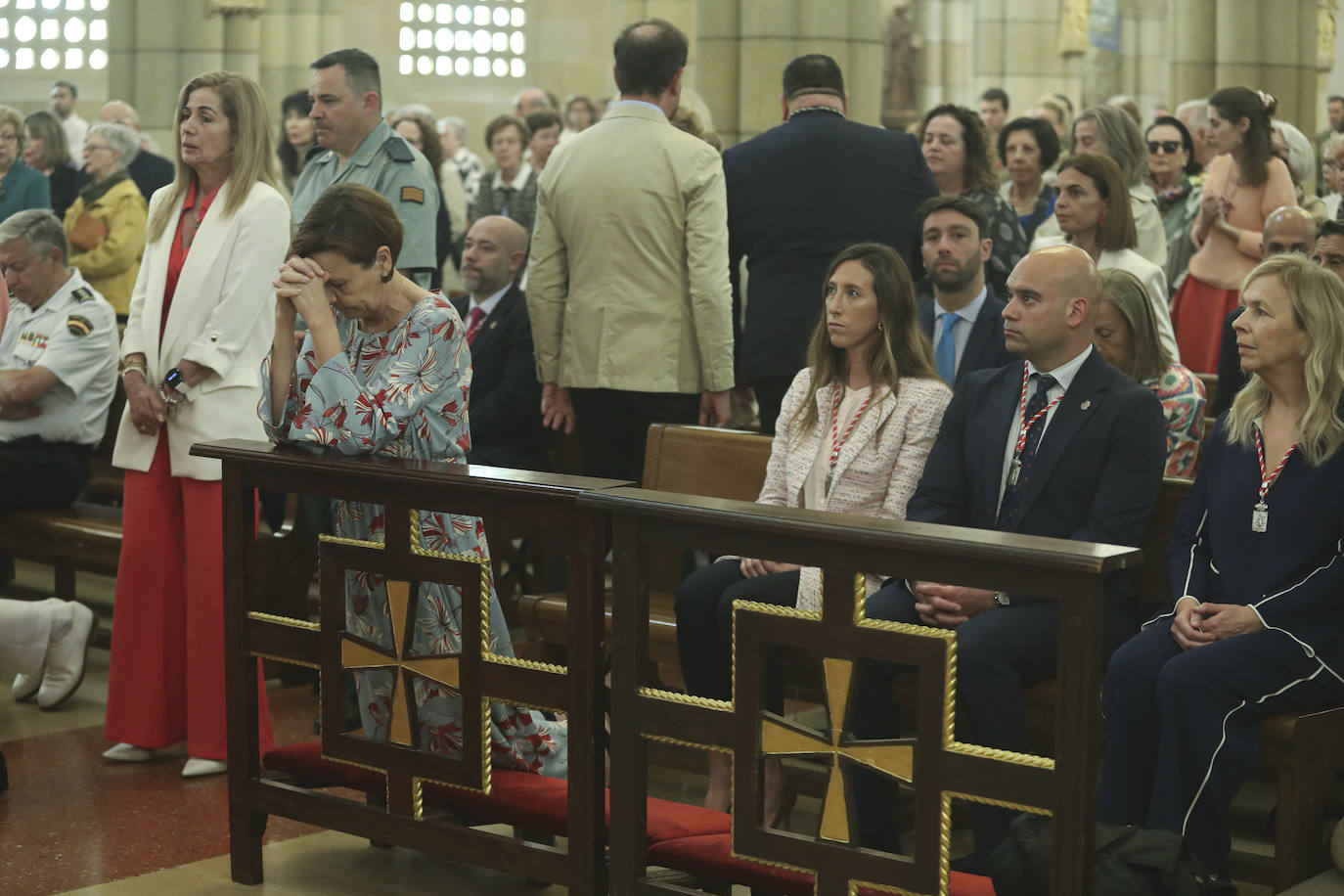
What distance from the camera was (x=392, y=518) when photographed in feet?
13.5

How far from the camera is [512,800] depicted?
159 inches

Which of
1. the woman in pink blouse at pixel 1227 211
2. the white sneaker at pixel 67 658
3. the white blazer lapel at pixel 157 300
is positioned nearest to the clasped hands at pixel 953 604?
the white blazer lapel at pixel 157 300

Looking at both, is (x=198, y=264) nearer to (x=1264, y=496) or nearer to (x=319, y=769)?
(x=319, y=769)

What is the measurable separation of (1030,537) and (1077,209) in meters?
3.26

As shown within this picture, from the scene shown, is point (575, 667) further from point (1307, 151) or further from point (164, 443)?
point (1307, 151)

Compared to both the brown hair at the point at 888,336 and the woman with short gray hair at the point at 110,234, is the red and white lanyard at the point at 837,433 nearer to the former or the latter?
the brown hair at the point at 888,336

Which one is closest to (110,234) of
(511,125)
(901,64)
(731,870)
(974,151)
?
(511,125)

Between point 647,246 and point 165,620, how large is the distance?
203 centimetres

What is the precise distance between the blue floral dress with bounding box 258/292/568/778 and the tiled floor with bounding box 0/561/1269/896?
1.32 feet

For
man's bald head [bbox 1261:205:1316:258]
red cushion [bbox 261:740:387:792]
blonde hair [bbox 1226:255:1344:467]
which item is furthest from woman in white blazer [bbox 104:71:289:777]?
man's bald head [bbox 1261:205:1316:258]

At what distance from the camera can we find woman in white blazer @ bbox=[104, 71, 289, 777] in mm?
5246

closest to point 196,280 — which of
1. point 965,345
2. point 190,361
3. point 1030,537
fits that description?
point 190,361

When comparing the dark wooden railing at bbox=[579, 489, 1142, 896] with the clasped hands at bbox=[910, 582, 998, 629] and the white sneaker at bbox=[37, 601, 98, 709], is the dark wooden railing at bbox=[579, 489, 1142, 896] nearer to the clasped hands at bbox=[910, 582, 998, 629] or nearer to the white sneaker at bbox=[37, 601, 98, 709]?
the clasped hands at bbox=[910, 582, 998, 629]

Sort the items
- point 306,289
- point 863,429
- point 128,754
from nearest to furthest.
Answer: point 306,289
point 863,429
point 128,754
